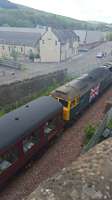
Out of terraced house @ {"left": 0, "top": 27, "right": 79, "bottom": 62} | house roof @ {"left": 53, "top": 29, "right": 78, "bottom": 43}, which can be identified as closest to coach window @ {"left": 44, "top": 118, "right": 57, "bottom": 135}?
terraced house @ {"left": 0, "top": 27, "right": 79, "bottom": 62}

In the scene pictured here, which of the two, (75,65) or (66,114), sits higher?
(66,114)

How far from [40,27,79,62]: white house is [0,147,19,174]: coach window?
1531 inches

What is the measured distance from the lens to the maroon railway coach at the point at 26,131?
10945 millimetres

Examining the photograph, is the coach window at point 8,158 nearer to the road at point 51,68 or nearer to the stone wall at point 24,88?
the stone wall at point 24,88

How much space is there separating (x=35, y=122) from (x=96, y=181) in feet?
19.2

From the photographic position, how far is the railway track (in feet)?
38.1

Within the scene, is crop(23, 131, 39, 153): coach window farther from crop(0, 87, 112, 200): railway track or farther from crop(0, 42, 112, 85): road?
crop(0, 42, 112, 85): road

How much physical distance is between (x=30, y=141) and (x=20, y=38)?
45141 millimetres

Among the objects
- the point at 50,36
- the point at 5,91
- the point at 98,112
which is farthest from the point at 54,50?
the point at 98,112

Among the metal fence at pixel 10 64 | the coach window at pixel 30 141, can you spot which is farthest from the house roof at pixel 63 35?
the coach window at pixel 30 141

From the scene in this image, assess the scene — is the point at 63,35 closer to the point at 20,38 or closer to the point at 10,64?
the point at 20,38

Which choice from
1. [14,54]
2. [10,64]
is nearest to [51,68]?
[10,64]

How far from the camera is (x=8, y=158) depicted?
1121 centimetres

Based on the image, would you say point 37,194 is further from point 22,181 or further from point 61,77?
point 61,77
